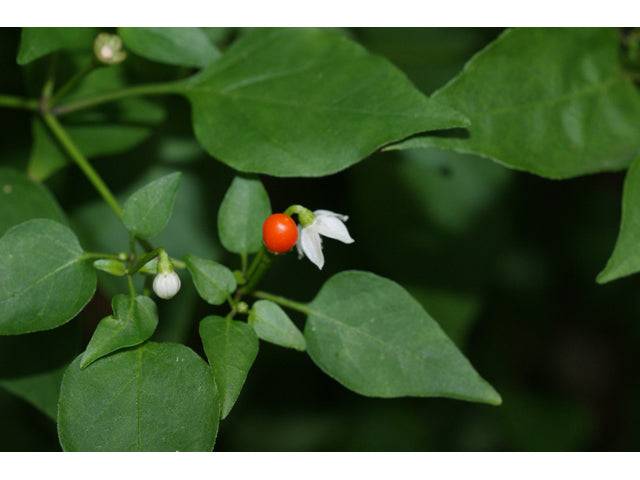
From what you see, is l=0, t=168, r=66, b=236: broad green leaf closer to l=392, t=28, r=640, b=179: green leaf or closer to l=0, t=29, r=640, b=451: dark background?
l=0, t=29, r=640, b=451: dark background

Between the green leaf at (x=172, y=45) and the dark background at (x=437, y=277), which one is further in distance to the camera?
the dark background at (x=437, y=277)

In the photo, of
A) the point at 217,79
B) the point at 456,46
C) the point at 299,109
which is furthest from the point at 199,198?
the point at 456,46

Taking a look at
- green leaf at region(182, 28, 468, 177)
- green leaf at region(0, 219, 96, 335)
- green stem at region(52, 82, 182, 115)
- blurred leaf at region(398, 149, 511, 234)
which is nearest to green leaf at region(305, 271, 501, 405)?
green leaf at region(182, 28, 468, 177)

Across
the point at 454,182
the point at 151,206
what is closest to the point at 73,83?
the point at 151,206

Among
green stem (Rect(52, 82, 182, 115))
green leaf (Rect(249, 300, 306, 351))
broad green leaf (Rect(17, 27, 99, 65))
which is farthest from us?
green stem (Rect(52, 82, 182, 115))

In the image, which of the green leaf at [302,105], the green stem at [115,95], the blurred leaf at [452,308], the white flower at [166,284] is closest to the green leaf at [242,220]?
the green leaf at [302,105]

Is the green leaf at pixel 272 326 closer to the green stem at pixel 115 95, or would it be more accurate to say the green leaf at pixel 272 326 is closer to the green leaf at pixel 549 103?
the green leaf at pixel 549 103

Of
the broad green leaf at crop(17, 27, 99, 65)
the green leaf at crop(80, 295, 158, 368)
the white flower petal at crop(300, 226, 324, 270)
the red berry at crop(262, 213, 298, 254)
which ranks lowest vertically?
the green leaf at crop(80, 295, 158, 368)
